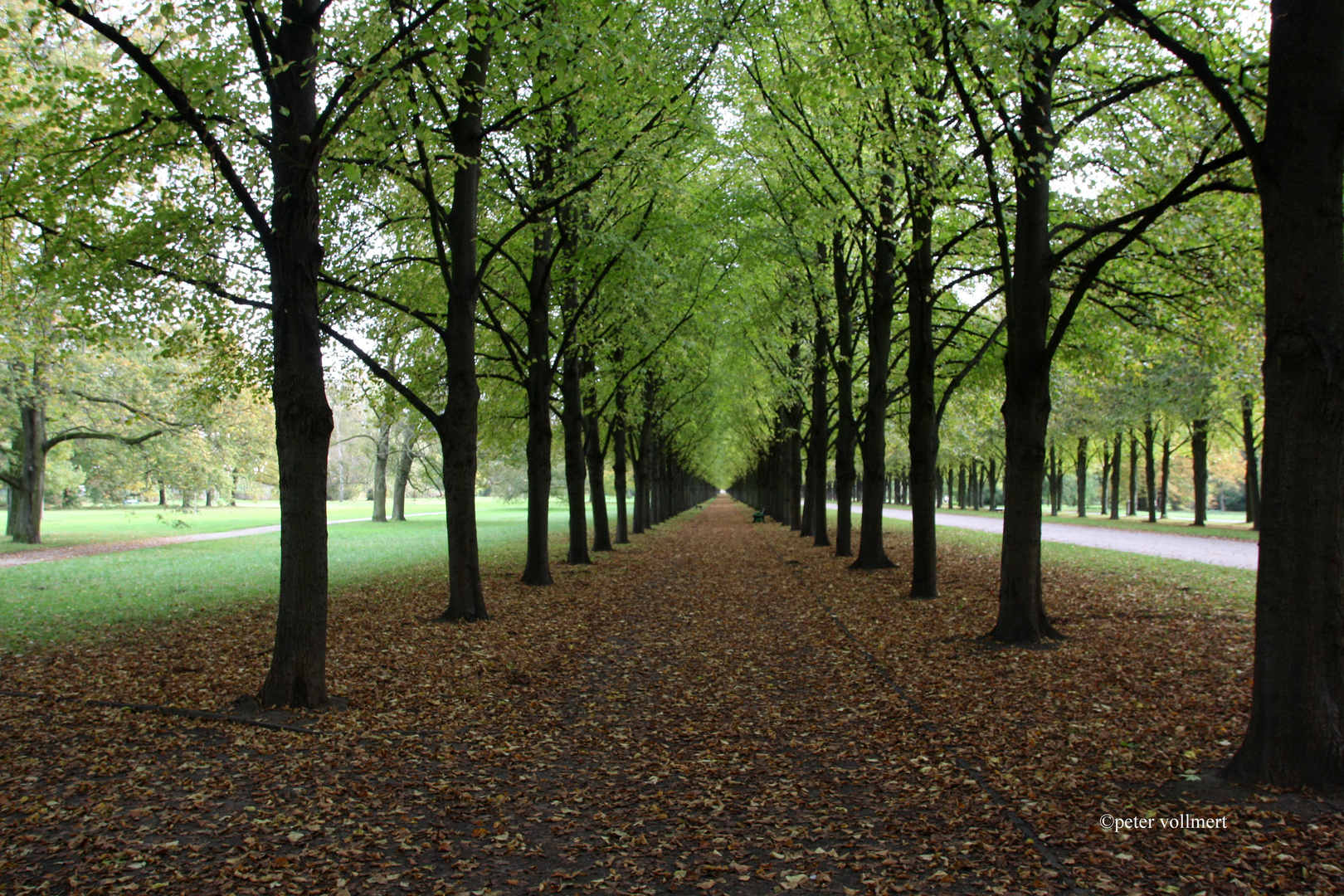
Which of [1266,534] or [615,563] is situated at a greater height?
[1266,534]

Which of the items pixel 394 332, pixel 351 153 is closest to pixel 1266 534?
pixel 351 153

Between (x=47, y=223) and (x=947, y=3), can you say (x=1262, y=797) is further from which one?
(x=47, y=223)

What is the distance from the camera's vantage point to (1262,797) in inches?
176

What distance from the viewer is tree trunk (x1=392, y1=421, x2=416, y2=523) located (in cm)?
4366

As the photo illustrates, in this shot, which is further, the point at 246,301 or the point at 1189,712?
the point at 246,301

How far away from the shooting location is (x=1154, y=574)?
15.2m

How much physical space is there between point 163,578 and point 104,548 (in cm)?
1149

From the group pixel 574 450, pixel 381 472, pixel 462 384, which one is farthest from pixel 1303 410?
pixel 381 472

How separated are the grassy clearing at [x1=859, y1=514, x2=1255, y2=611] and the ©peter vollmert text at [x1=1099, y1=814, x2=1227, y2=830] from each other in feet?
26.9

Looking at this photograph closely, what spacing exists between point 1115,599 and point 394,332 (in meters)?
13.9

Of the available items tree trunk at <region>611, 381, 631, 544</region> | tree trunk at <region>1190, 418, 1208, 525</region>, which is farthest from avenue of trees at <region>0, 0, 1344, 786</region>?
tree trunk at <region>1190, 418, 1208, 525</region>

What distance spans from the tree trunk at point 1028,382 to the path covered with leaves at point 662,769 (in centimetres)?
70

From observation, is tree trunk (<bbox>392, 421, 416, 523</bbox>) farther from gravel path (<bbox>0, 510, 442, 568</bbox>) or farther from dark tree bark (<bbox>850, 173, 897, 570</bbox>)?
dark tree bark (<bbox>850, 173, 897, 570</bbox>)

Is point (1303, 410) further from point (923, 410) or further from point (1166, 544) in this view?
point (1166, 544)
